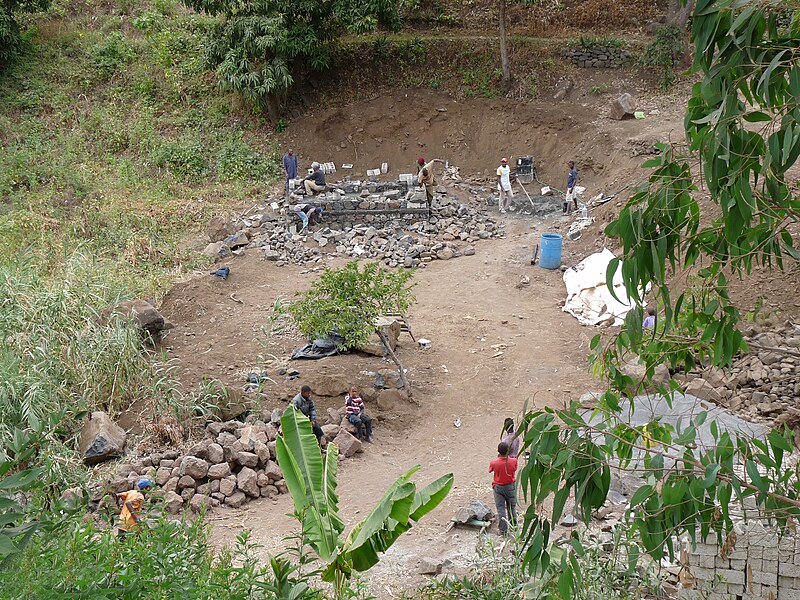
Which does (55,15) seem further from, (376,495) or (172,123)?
(376,495)

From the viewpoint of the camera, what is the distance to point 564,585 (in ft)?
11.0

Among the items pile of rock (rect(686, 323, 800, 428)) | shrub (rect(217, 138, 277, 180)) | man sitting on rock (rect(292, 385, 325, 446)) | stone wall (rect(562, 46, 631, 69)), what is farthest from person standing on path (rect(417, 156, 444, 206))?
man sitting on rock (rect(292, 385, 325, 446))

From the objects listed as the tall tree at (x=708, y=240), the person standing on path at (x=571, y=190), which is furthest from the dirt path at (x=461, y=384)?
the tall tree at (x=708, y=240)

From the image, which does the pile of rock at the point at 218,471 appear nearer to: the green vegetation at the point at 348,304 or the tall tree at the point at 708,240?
the green vegetation at the point at 348,304

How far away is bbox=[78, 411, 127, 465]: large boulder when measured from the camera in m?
8.38

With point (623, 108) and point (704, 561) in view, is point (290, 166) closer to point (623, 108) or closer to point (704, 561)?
point (623, 108)

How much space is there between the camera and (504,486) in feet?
22.9

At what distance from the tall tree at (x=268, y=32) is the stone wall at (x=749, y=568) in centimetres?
1527

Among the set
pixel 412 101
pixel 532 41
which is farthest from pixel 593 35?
pixel 412 101

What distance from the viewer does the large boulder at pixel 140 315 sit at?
10.4m

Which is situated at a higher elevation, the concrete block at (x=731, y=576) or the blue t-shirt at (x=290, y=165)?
the concrete block at (x=731, y=576)

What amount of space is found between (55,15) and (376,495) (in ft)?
68.9

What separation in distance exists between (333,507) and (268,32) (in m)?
14.4

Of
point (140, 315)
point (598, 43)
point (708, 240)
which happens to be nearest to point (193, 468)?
point (140, 315)
